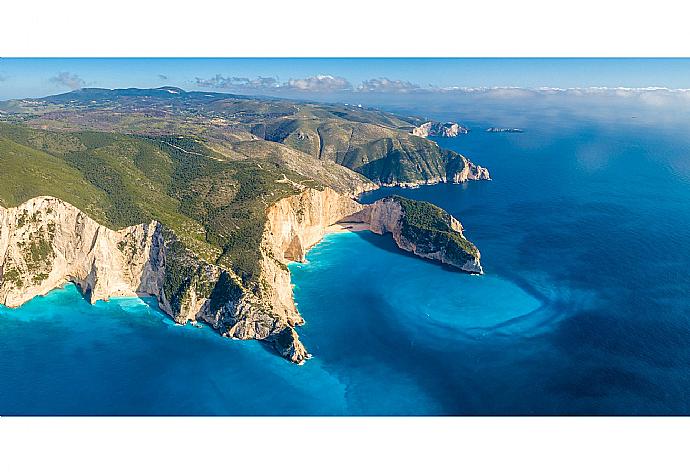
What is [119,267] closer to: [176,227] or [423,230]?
[176,227]

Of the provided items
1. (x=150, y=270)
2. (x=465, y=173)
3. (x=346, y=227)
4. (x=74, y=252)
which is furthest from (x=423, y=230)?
(x=465, y=173)

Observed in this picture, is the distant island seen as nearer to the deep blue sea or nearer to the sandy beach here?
the sandy beach

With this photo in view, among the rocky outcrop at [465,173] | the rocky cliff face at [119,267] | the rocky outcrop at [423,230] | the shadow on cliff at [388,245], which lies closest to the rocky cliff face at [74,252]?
the rocky cliff face at [119,267]

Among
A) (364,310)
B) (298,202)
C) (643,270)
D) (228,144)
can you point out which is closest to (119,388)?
(364,310)

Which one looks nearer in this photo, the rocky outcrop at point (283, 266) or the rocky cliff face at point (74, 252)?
the rocky outcrop at point (283, 266)

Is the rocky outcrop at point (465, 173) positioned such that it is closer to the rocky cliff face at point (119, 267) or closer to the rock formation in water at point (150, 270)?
the rock formation in water at point (150, 270)

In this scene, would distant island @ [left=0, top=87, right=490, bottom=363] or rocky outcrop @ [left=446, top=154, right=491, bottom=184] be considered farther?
rocky outcrop @ [left=446, top=154, right=491, bottom=184]

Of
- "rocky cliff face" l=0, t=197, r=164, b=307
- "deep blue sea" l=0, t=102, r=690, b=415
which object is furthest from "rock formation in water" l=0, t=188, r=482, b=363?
"deep blue sea" l=0, t=102, r=690, b=415
